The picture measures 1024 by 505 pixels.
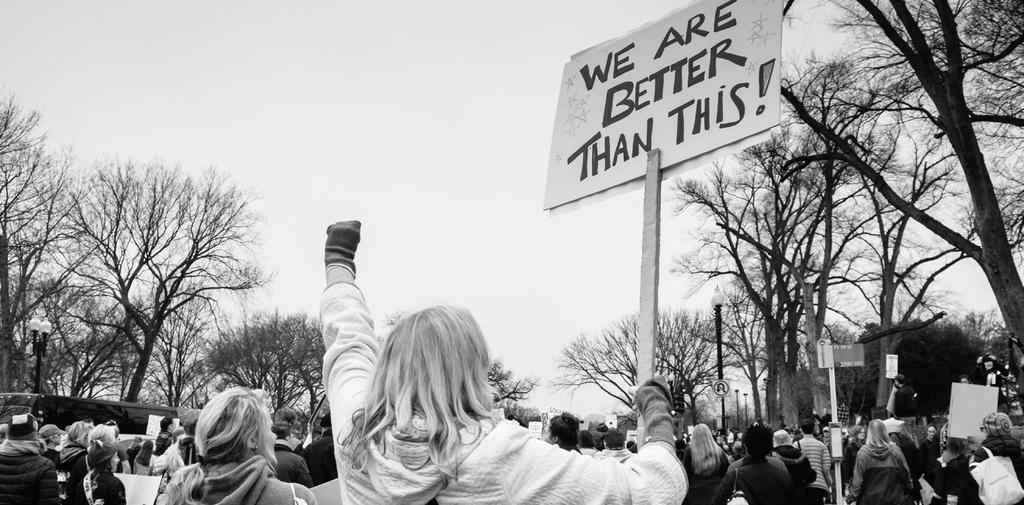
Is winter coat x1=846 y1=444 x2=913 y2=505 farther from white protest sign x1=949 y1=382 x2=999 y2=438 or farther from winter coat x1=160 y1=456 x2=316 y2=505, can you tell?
winter coat x1=160 y1=456 x2=316 y2=505

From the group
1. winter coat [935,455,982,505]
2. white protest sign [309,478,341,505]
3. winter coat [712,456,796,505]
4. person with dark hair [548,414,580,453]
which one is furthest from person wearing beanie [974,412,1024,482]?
white protest sign [309,478,341,505]

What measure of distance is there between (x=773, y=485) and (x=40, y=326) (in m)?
24.0

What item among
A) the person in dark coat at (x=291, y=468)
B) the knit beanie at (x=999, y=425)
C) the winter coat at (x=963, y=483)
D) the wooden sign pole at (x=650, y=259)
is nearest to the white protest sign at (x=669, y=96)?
the wooden sign pole at (x=650, y=259)

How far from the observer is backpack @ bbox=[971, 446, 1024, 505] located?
6.95 meters

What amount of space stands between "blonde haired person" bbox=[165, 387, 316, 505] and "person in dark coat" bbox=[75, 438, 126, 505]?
3006mm

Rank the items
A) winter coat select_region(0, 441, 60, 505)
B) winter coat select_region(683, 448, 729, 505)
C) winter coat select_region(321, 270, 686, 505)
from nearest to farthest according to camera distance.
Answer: winter coat select_region(321, 270, 686, 505) → winter coat select_region(0, 441, 60, 505) → winter coat select_region(683, 448, 729, 505)

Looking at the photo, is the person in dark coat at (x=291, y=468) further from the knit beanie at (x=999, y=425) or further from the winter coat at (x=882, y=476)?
the winter coat at (x=882, y=476)

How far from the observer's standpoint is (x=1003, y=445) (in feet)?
23.6

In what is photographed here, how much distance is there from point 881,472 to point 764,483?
2922mm

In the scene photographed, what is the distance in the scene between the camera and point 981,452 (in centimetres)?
753

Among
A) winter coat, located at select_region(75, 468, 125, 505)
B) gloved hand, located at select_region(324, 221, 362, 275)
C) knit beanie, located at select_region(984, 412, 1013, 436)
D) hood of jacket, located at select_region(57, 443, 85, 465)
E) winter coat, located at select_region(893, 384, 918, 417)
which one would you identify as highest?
winter coat, located at select_region(893, 384, 918, 417)

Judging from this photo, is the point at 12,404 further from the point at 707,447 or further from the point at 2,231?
the point at 707,447

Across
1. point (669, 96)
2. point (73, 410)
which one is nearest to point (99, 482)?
point (669, 96)

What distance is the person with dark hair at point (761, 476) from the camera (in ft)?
22.6
